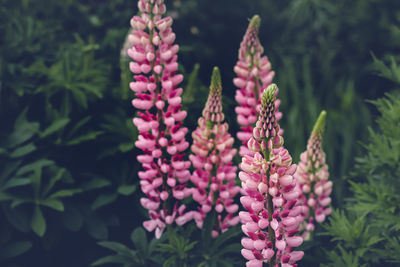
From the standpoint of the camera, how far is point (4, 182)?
2680 millimetres

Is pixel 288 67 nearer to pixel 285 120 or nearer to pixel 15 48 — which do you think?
pixel 285 120

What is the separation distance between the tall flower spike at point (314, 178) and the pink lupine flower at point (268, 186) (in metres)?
0.51

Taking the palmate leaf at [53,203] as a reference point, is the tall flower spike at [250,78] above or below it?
above

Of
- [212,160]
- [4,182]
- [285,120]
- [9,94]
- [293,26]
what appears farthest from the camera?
[293,26]

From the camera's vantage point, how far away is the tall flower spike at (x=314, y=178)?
7.28 ft

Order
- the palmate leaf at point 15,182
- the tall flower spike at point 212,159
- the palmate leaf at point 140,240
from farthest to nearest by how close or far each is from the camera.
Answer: the palmate leaf at point 15,182, the palmate leaf at point 140,240, the tall flower spike at point 212,159

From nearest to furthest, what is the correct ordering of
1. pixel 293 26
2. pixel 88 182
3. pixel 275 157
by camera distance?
pixel 275 157 < pixel 88 182 < pixel 293 26

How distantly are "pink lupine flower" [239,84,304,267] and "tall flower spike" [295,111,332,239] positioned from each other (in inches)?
20.0

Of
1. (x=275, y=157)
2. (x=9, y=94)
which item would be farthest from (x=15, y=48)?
(x=275, y=157)

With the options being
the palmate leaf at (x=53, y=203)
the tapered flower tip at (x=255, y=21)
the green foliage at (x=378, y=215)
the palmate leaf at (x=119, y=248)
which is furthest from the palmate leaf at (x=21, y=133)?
the green foliage at (x=378, y=215)

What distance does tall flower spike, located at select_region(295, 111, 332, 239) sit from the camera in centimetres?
222

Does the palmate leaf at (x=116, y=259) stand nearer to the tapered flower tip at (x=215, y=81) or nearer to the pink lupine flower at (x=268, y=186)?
the pink lupine flower at (x=268, y=186)

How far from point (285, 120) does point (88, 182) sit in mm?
2917

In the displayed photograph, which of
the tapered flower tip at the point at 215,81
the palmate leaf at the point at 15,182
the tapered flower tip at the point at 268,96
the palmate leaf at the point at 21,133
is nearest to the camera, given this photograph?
the tapered flower tip at the point at 268,96
